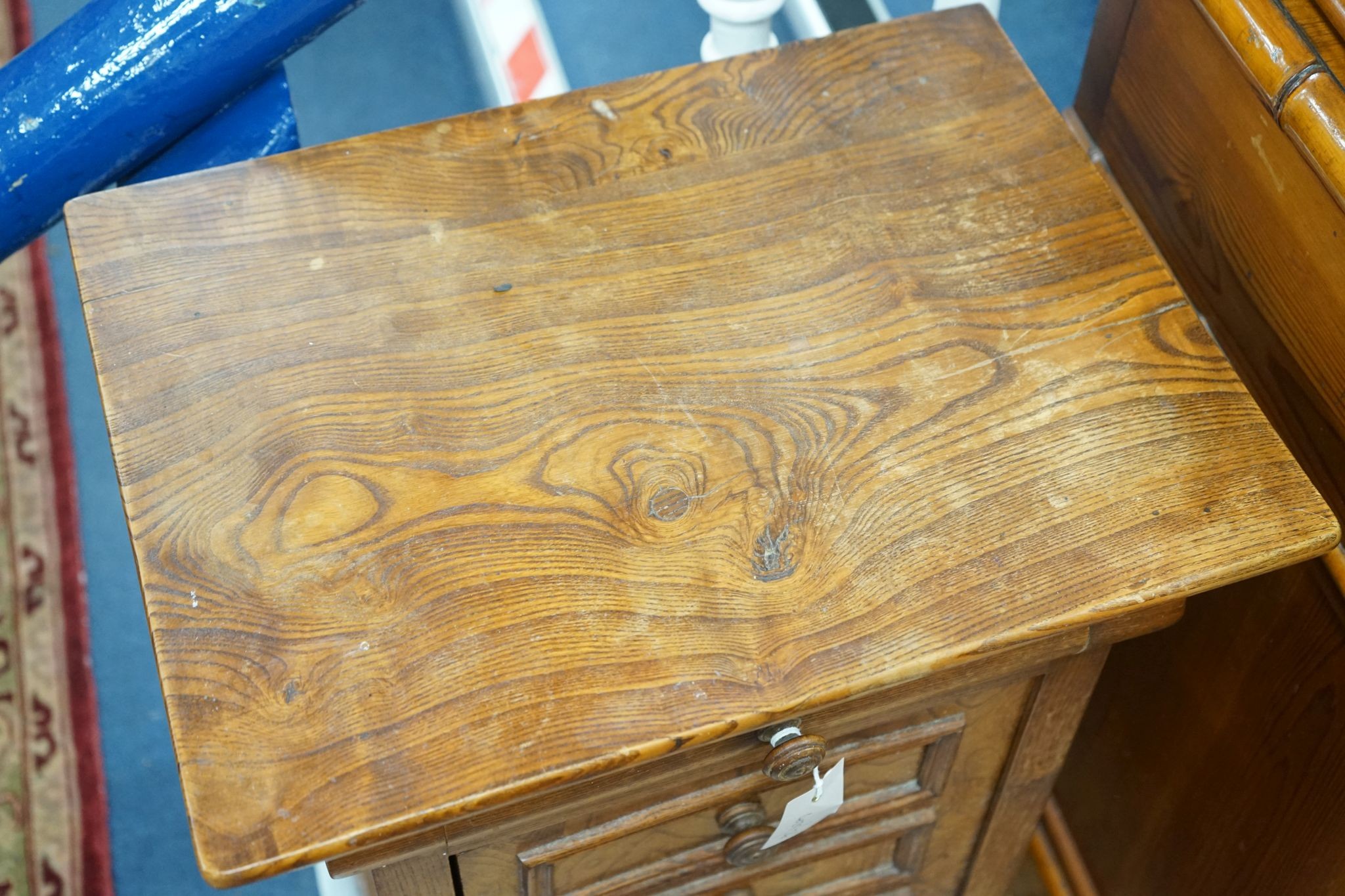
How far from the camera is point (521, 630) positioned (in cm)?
70

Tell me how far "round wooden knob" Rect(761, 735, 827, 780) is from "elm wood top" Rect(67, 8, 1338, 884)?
2.8 inches

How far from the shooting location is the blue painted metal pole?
0.87 metres

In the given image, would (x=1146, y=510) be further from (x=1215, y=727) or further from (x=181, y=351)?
(x=181, y=351)

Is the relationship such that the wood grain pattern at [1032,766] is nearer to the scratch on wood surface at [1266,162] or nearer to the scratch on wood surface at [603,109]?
the scratch on wood surface at [1266,162]

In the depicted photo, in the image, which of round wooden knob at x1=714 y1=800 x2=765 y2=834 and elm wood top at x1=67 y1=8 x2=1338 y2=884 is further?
round wooden knob at x1=714 y1=800 x2=765 y2=834

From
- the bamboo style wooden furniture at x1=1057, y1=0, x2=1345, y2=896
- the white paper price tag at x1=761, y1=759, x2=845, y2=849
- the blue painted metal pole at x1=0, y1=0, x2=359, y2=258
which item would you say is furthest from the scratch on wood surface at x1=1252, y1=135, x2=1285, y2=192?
the blue painted metal pole at x1=0, y1=0, x2=359, y2=258

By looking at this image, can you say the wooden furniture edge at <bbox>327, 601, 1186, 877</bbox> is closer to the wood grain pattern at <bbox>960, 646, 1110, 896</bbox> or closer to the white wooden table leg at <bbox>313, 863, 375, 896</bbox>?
the wood grain pattern at <bbox>960, 646, 1110, 896</bbox>

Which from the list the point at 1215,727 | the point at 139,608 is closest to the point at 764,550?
the point at 1215,727

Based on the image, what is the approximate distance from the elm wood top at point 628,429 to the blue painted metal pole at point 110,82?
7cm

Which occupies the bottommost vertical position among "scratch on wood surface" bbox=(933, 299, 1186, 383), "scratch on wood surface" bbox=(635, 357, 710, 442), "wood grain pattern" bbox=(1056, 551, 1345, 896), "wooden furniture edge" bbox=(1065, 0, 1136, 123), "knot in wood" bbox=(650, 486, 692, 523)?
"wood grain pattern" bbox=(1056, 551, 1345, 896)

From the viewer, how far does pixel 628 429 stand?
77 cm

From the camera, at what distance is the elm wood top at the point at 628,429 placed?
0.68 meters

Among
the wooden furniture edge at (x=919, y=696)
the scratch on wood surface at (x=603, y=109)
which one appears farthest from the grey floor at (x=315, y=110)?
the wooden furniture edge at (x=919, y=696)

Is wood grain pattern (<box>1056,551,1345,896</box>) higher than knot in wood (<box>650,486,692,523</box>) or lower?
lower
